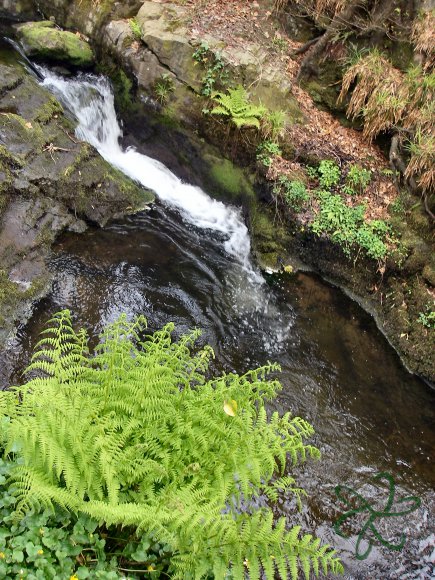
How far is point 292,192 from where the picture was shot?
7867 mm

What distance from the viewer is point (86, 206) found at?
7.55m

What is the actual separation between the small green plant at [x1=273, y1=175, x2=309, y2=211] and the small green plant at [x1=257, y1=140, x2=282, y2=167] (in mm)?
469

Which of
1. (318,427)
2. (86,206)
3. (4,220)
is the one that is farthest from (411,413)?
(4,220)

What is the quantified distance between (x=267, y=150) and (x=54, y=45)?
477 cm

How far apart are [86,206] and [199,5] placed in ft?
16.5

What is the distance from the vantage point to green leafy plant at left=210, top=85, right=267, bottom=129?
8102 millimetres

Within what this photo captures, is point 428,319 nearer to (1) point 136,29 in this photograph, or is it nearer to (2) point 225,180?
(2) point 225,180

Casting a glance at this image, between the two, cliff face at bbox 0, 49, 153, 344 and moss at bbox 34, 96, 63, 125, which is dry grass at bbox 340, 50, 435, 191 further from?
moss at bbox 34, 96, 63, 125

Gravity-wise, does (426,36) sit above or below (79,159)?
above

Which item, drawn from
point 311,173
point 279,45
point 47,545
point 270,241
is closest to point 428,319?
point 270,241

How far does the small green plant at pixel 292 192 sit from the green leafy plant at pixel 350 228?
34 centimetres

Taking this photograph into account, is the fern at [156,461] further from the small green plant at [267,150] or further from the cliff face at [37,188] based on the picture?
the small green plant at [267,150]

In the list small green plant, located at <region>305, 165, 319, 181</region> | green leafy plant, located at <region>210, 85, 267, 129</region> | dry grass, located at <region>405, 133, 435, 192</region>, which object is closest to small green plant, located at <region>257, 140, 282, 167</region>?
green leafy plant, located at <region>210, 85, 267, 129</region>

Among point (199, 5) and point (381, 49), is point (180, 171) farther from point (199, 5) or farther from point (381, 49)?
point (381, 49)
